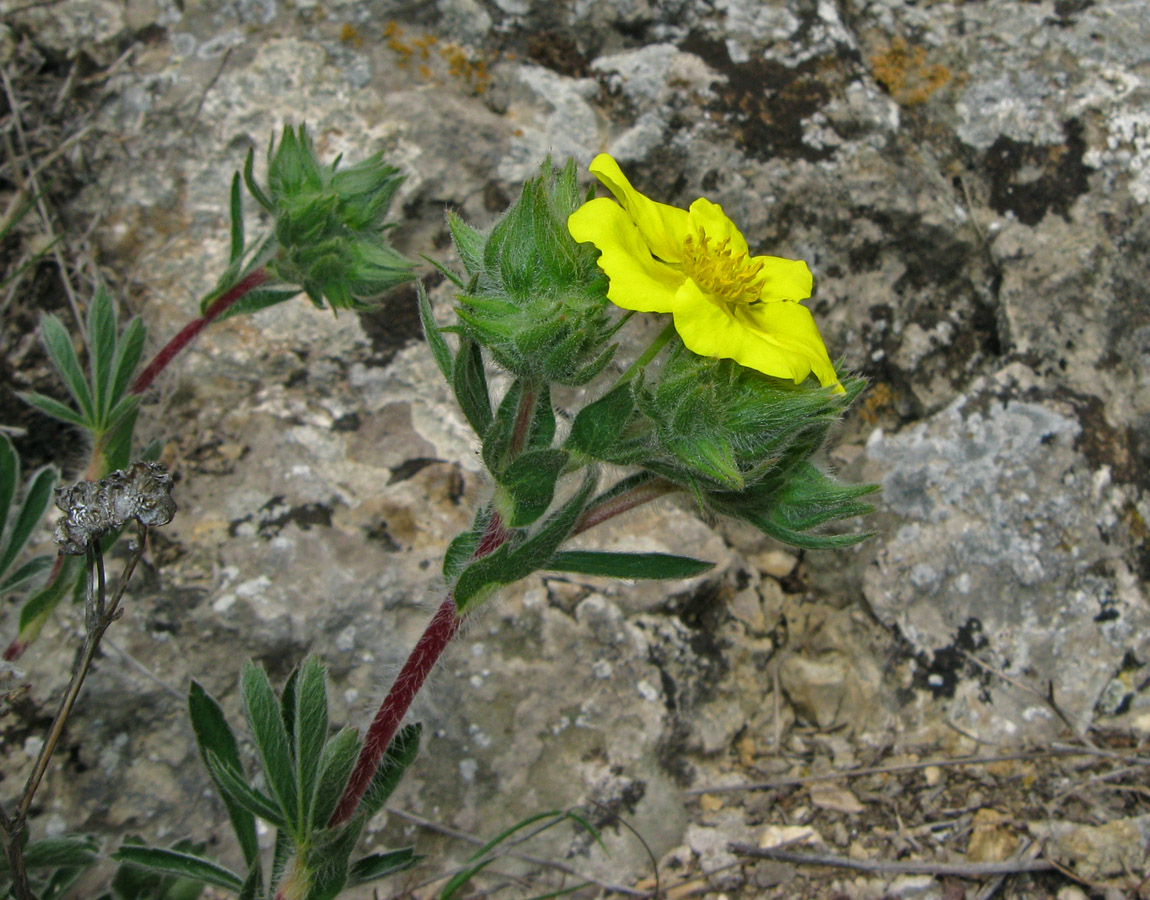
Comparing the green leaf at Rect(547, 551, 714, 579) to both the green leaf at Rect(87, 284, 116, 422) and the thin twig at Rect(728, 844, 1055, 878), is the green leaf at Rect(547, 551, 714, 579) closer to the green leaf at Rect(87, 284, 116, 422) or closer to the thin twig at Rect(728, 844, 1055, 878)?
the thin twig at Rect(728, 844, 1055, 878)

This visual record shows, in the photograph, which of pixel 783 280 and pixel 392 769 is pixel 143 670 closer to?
pixel 392 769

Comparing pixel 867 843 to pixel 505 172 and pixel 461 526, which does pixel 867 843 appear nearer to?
pixel 461 526

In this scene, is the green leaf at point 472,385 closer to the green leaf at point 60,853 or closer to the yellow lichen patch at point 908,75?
the green leaf at point 60,853

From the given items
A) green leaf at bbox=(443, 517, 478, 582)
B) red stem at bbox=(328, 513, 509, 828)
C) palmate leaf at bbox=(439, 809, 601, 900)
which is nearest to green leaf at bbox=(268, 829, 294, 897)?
red stem at bbox=(328, 513, 509, 828)

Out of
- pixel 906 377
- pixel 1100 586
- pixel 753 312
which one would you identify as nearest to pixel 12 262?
pixel 753 312

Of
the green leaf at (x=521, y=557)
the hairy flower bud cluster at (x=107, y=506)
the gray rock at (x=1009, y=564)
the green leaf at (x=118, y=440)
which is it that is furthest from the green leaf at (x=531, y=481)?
the gray rock at (x=1009, y=564)

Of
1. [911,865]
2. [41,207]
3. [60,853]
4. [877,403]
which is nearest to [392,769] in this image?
[60,853]
